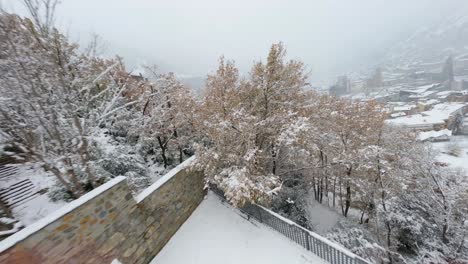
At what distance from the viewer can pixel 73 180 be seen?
539cm

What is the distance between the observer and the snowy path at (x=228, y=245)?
5.69m

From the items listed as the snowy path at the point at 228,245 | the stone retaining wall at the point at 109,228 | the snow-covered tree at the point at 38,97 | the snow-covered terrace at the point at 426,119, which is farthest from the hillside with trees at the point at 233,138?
the snow-covered terrace at the point at 426,119

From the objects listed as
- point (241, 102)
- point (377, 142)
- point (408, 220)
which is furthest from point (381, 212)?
point (241, 102)

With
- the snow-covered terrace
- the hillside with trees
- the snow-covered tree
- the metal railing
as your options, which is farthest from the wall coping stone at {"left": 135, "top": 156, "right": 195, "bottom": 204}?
the snow-covered terrace

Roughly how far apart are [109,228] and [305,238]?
15.8ft

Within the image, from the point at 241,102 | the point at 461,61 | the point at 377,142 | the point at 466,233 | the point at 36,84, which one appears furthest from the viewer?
the point at 461,61

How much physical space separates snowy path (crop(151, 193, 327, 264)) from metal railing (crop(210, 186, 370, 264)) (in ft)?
0.57

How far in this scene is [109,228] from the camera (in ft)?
14.8

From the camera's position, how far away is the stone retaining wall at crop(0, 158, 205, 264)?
130 inches

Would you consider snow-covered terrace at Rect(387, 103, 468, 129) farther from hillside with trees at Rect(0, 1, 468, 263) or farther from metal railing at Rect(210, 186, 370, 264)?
metal railing at Rect(210, 186, 370, 264)

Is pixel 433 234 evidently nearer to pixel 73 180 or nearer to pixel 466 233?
pixel 466 233

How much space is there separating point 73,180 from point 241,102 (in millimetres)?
5824

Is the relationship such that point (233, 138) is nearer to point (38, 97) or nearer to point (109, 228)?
point (109, 228)

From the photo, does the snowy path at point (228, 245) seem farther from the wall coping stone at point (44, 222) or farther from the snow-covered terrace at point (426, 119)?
the snow-covered terrace at point (426, 119)
